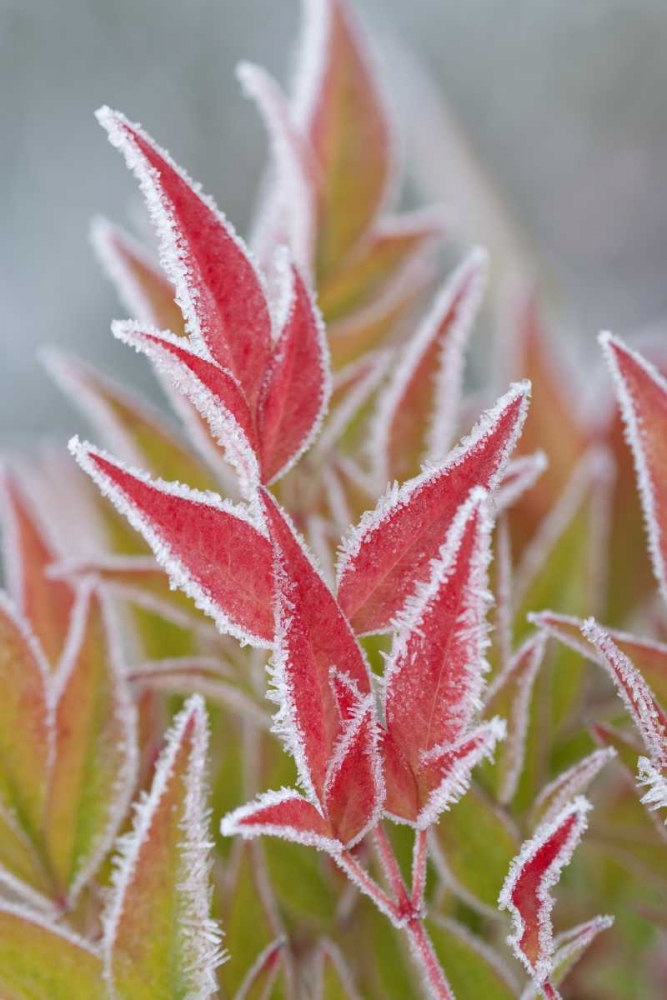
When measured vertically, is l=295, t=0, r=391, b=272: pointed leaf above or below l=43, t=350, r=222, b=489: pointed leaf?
above

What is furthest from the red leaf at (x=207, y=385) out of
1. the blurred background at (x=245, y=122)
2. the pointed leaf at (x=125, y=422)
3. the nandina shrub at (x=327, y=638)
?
the blurred background at (x=245, y=122)

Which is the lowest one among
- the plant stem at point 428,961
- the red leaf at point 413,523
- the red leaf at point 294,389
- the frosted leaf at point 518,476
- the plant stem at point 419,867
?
the plant stem at point 428,961

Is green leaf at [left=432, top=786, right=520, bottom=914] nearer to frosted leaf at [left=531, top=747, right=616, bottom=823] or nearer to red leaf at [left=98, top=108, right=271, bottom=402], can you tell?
frosted leaf at [left=531, top=747, right=616, bottom=823]

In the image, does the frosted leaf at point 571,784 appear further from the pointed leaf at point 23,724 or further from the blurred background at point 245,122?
the blurred background at point 245,122

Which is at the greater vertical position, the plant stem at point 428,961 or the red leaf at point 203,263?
the red leaf at point 203,263

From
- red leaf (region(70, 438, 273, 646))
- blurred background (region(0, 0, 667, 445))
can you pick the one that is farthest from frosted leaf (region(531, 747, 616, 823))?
blurred background (region(0, 0, 667, 445))

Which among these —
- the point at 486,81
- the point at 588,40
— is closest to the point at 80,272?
the point at 486,81

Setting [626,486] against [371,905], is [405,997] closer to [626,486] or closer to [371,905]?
[371,905]
